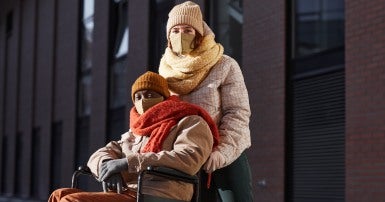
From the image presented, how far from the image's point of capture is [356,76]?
8.67 meters

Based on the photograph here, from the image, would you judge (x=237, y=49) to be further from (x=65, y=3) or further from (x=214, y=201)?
(x=65, y=3)

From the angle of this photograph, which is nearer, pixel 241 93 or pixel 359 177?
pixel 241 93

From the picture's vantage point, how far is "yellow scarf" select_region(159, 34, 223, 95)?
4254mm

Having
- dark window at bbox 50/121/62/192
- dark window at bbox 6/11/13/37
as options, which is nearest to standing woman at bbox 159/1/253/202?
dark window at bbox 50/121/62/192

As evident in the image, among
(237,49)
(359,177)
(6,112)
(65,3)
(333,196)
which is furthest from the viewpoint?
(6,112)

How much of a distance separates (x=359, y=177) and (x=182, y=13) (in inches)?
188

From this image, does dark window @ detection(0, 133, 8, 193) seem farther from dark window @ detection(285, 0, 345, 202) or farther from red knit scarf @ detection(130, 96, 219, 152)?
red knit scarf @ detection(130, 96, 219, 152)

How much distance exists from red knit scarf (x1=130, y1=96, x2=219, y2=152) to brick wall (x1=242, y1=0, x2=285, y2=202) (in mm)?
6106

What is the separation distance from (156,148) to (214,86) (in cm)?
54

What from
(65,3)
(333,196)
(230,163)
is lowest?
(333,196)

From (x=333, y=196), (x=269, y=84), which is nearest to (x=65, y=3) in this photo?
(x=269, y=84)

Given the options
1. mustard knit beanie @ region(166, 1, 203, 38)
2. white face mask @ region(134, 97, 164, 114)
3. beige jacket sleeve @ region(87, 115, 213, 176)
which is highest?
mustard knit beanie @ region(166, 1, 203, 38)

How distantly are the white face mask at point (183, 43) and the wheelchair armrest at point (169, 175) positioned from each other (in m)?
0.74

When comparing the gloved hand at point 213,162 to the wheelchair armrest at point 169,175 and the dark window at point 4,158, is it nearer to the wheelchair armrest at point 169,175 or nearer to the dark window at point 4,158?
the wheelchair armrest at point 169,175
